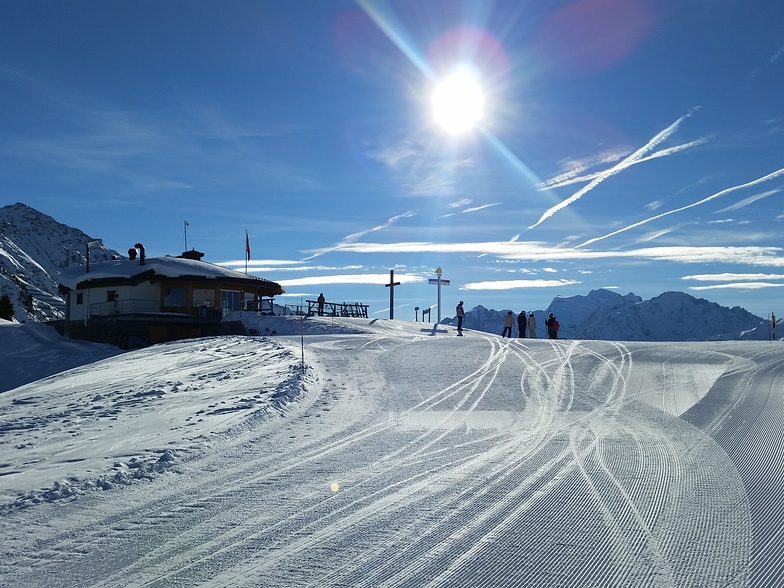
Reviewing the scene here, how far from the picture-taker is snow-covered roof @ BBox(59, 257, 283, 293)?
4016cm

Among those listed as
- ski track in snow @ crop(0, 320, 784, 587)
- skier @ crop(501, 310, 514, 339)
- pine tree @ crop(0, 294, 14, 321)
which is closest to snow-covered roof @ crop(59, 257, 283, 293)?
A: skier @ crop(501, 310, 514, 339)

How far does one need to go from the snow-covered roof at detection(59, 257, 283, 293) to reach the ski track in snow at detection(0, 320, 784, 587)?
87.7 ft

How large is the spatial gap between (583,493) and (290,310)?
38.4m

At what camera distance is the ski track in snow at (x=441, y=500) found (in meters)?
4.84

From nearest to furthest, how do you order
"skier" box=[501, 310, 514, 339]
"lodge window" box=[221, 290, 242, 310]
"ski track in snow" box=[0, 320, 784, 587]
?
1. "ski track in snow" box=[0, 320, 784, 587]
2. "skier" box=[501, 310, 514, 339]
3. "lodge window" box=[221, 290, 242, 310]

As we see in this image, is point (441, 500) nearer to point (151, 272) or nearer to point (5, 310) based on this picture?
point (151, 272)

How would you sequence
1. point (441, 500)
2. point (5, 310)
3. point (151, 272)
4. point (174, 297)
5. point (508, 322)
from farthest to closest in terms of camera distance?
1. point (5, 310)
2. point (174, 297)
3. point (151, 272)
4. point (508, 322)
5. point (441, 500)

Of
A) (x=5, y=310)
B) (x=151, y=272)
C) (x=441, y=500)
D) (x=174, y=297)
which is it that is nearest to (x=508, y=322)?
(x=174, y=297)

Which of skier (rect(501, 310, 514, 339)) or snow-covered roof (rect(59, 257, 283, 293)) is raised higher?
snow-covered roof (rect(59, 257, 283, 293))

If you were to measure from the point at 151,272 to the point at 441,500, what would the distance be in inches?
1447

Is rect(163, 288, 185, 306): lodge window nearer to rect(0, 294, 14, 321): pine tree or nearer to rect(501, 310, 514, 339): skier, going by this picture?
rect(501, 310, 514, 339): skier

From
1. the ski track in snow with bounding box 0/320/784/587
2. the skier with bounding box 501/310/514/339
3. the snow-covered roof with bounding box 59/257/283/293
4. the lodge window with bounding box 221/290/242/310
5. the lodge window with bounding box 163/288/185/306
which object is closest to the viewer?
the ski track in snow with bounding box 0/320/784/587

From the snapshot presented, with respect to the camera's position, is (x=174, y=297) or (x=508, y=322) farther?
(x=174, y=297)

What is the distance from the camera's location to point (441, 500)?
6.52 meters
